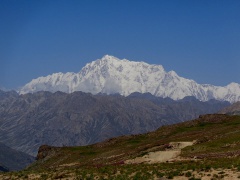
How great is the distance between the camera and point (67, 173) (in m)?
54.5

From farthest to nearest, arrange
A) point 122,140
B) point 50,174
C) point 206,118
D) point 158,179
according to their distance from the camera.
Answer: point 206,118
point 122,140
point 50,174
point 158,179

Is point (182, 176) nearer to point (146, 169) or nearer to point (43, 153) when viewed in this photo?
point (146, 169)

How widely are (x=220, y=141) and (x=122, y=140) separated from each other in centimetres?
5385

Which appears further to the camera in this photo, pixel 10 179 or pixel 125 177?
pixel 10 179

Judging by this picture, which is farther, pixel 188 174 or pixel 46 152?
pixel 46 152

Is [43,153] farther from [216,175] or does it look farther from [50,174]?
[216,175]

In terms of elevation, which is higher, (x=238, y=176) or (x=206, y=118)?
(x=206, y=118)

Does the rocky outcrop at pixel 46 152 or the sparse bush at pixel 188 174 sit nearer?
the sparse bush at pixel 188 174

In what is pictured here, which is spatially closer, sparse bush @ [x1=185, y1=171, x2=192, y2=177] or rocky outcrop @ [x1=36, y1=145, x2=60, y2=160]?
sparse bush @ [x1=185, y1=171, x2=192, y2=177]

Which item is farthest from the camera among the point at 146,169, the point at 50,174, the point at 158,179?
the point at 50,174

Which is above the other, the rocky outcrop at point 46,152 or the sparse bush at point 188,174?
the rocky outcrop at point 46,152

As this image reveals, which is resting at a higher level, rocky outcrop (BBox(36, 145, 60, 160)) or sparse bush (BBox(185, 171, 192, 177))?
rocky outcrop (BBox(36, 145, 60, 160))

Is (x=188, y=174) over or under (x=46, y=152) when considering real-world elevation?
under

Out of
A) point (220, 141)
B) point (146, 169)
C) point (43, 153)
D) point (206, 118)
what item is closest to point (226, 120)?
point (206, 118)
